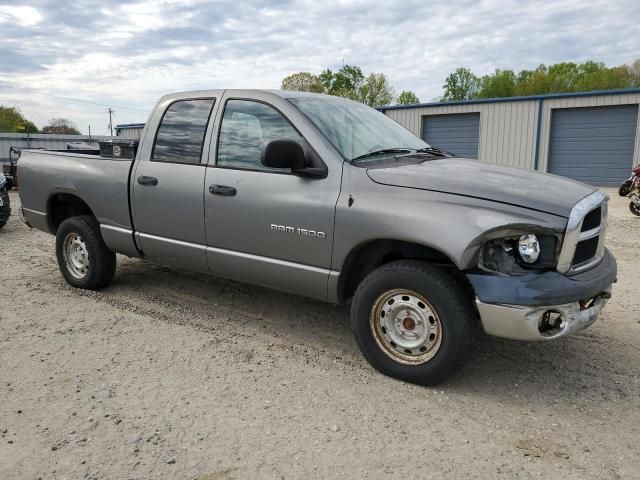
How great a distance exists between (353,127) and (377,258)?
3.60 feet

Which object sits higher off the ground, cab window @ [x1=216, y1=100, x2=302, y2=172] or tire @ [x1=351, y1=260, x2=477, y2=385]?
cab window @ [x1=216, y1=100, x2=302, y2=172]

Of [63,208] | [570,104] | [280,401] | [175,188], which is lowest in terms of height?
[280,401]

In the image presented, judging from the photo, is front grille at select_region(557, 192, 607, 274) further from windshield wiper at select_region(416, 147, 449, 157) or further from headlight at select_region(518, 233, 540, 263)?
windshield wiper at select_region(416, 147, 449, 157)

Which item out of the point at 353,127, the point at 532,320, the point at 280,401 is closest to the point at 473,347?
the point at 532,320

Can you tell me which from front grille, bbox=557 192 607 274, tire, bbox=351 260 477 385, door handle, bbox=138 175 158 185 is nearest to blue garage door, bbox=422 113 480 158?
door handle, bbox=138 175 158 185

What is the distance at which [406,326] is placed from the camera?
3.67m

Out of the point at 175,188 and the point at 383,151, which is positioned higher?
the point at 383,151

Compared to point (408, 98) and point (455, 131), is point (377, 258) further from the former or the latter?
point (408, 98)

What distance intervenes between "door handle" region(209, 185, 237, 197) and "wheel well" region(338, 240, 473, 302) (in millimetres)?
1113

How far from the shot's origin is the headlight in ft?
10.8

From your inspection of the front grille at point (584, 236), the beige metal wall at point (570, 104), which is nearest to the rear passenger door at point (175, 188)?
the front grille at point (584, 236)

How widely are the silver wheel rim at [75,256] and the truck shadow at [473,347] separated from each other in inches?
14.4

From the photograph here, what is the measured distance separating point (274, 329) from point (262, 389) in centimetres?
113

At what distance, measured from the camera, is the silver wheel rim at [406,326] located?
3559 mm
